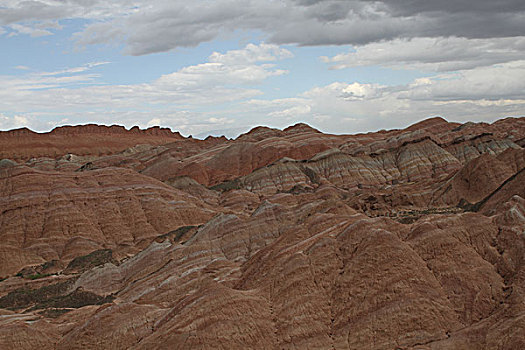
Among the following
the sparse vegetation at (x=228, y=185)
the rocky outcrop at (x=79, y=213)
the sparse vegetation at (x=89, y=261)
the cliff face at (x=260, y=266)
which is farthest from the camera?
the sparse vegetation at (x=228, y=185)

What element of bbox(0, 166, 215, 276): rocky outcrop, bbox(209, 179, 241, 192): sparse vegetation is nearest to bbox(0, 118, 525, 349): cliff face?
bbox(0, 166, 215, 276): rocky outcrop

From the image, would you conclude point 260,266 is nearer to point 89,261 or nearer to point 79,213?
point 89,261

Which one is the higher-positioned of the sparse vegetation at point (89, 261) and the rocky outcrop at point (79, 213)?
the rocky outcrop at point (79, 213)

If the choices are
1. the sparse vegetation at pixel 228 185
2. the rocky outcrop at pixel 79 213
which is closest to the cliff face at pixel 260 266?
the rocky outcrop at pixel 79 213

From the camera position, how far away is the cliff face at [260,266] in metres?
21.1

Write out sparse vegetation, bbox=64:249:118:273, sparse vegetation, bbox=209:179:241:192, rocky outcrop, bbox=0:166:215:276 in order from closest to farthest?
sparse vegetation, bbox=64:249:118:273, rocky outcrop, bbox=0:166:215:276, sparse vegetation, bbox=209:179:241:192

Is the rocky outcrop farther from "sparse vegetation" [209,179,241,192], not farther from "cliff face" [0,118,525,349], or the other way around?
"sparse vegetation" [209,179,241,192]

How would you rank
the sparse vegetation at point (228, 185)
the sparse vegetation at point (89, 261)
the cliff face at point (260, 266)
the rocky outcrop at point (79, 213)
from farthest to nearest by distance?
the sparse vegetation at point (228, 185), the rocky outcrop at point (79, 213), the sparse vegetation at point (89, 261), the cliff face at point (260, 266)

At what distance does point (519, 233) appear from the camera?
2412 cm

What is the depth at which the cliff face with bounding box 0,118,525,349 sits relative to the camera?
21.1m

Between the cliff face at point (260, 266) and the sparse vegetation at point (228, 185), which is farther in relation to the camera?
the sparse vegetation at point (228, 185)

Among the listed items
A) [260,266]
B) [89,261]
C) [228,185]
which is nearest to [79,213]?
[89,261]

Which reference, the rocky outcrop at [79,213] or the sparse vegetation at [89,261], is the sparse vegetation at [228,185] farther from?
the sparse vegetation at [89,261]

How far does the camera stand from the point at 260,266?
2700 cm
